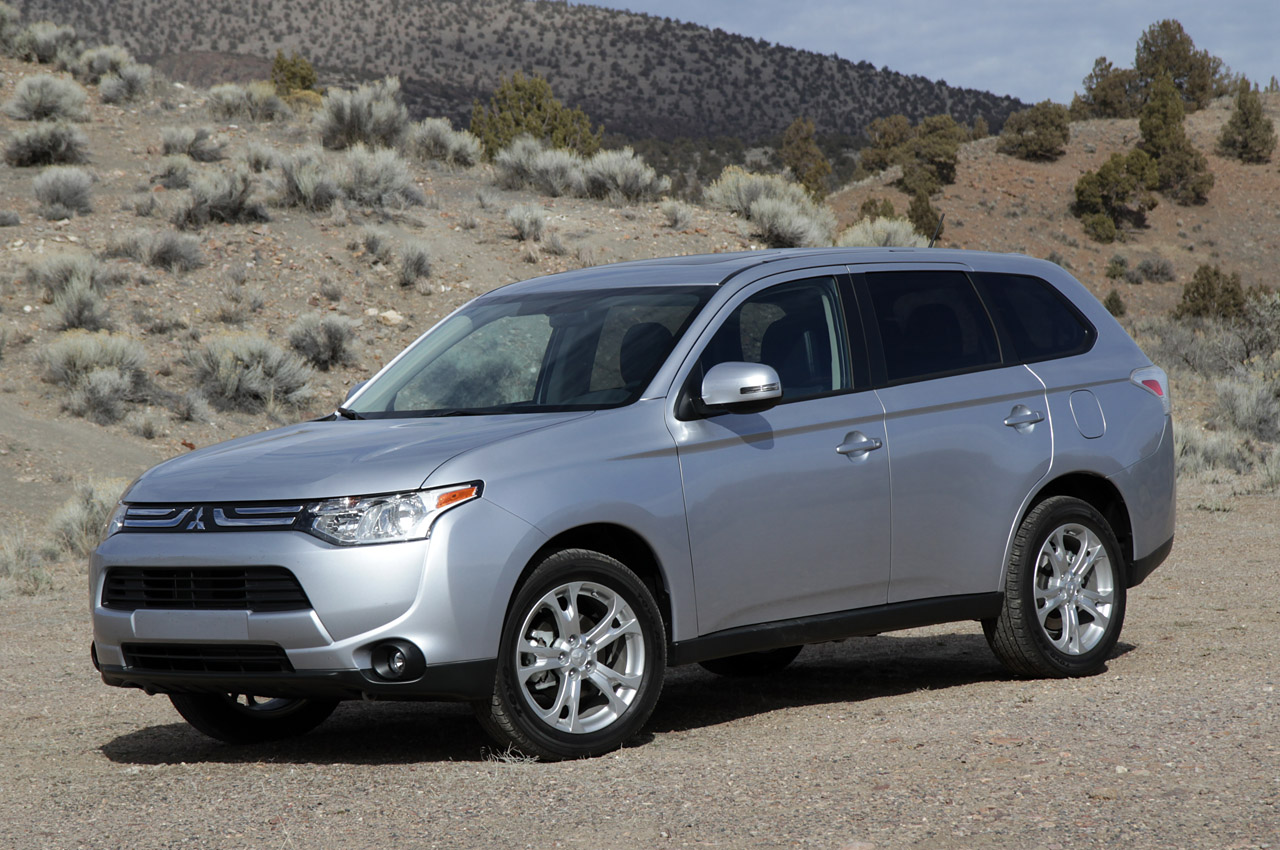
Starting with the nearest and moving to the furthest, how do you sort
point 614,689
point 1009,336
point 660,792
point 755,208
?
1. point 660,792
2. point 614,689
3. point 1009,336
4. point 755,208

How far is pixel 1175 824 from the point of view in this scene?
3928 mm

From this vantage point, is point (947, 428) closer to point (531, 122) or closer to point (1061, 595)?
point (1061, 595)

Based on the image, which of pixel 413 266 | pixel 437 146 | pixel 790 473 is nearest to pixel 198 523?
pixel 790 473

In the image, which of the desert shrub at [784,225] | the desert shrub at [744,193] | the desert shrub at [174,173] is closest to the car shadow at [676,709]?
the desert shrub at [784,225]

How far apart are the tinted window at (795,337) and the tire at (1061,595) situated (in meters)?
1.34

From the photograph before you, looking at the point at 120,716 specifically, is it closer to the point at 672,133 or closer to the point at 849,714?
the point at 849,714

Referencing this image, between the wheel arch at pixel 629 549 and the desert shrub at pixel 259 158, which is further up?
the desert shrub at pixel 259 158

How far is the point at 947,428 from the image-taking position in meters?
6.18

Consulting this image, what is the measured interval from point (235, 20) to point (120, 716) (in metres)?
80.3

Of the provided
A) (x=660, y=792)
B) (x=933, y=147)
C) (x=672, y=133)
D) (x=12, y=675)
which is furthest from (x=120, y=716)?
(x=672, y=133)

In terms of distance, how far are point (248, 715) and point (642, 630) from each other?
1.91 meters

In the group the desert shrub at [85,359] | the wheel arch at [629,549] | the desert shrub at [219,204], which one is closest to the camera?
the wheel arch at [629,549]

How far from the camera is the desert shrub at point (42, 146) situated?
24844 mm

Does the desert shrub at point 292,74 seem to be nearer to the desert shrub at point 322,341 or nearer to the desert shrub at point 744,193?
the desert shrub at point 744,193
